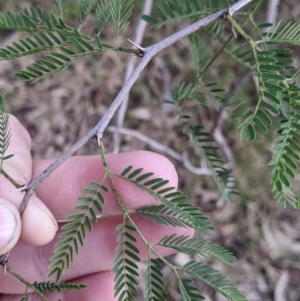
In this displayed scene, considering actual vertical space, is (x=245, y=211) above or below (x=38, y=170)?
below

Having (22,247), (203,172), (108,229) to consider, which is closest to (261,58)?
(108,229)

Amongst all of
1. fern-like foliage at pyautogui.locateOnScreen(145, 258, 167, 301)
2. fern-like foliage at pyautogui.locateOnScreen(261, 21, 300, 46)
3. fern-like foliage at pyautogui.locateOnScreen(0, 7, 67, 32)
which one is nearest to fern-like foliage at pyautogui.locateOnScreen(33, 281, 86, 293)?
fern-like foliage at pyautogui.locateOnScreen(145, 258, 167, 301)

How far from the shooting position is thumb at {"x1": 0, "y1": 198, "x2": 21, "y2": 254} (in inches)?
49.2

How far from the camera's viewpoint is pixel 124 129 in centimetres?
285

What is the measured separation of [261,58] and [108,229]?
1072 mm

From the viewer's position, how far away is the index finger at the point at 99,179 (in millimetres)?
1310

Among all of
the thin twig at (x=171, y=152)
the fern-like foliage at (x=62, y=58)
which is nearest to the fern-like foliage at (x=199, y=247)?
the fern-like foliage at (x=62, y=58)

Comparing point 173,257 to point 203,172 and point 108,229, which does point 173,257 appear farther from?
point 108,229

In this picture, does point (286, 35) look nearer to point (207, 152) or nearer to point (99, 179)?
point (207, 152)

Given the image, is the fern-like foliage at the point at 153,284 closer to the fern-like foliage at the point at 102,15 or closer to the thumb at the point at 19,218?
the thumb at the point at 19,218

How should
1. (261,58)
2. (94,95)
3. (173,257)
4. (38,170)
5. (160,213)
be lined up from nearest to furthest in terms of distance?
(261,58)
(160,213)
(38,170)
(173,257)
(94,95)

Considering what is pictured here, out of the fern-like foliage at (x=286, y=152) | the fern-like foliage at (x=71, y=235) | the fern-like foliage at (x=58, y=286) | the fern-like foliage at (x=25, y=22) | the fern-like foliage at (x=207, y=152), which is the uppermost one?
the fern-like foliage at (x=25, y=22)

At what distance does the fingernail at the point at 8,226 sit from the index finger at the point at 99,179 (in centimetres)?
30

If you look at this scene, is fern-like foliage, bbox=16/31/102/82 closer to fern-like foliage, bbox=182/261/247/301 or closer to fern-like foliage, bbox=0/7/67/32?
fern-like foliage, bbox=0/7/67/32
